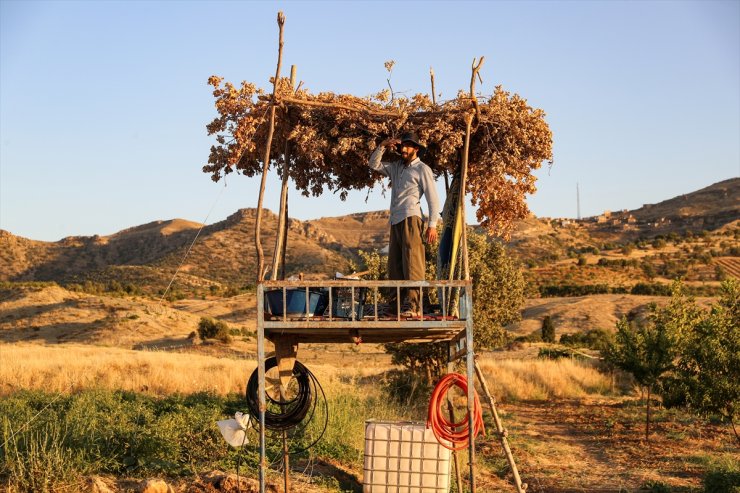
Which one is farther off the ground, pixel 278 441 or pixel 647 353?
pixel 647 353

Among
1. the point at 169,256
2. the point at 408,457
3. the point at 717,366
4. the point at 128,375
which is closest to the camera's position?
the point at 408,457

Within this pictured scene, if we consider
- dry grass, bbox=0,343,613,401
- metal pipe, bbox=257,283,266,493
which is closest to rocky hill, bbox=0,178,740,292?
dry grass, bbox=0,343,613,401

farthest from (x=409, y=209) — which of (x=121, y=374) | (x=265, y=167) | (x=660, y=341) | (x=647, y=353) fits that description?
(x=121, y=374)

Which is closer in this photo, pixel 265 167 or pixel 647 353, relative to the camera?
pixel 265 167

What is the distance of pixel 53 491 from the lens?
9609 millimetres

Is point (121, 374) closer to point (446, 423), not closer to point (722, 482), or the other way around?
point (446, 423)

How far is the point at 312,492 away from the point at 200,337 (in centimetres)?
3620

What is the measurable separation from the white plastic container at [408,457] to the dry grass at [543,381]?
50.6 feet

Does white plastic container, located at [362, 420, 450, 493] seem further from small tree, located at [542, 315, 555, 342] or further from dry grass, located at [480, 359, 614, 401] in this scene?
small tree, located at [542, 315, 555, 342]

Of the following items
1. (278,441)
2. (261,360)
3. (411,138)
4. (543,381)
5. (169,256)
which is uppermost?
(169,256)

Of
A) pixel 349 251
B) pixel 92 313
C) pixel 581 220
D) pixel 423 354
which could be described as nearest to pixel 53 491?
pixel 423 354

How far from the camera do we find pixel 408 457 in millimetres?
11312

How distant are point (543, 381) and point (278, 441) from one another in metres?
15.7

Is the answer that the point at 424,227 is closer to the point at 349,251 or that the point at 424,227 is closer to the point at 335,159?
the point at 335,159
